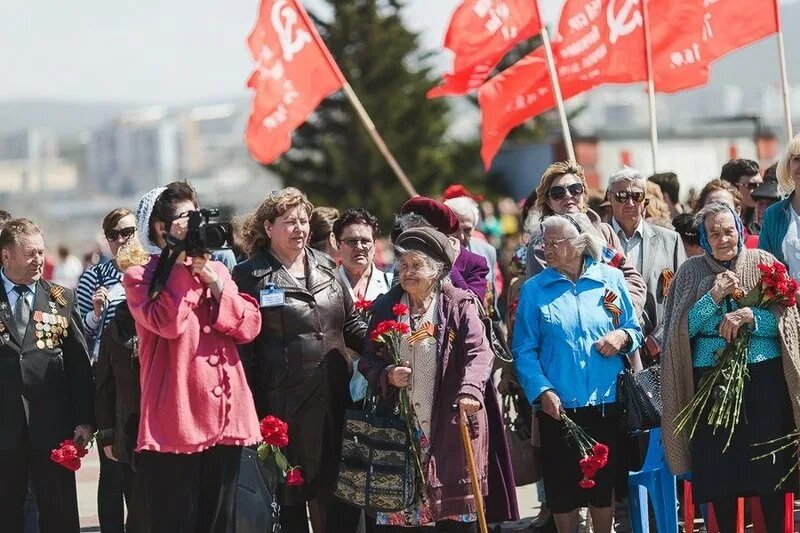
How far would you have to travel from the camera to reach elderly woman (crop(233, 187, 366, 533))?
7.21 metres

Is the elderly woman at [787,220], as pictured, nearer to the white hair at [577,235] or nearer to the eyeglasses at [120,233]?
the white hair at [577,235]

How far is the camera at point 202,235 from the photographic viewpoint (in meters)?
6.11

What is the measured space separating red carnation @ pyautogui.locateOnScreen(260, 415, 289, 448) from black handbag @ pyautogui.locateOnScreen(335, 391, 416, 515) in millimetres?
383

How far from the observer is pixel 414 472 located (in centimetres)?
700

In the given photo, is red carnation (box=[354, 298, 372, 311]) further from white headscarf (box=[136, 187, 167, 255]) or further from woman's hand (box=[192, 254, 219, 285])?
woman's hand (box=[192, 254, 219, 285])

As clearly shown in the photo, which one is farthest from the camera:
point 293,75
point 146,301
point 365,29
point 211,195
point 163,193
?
point 211,195

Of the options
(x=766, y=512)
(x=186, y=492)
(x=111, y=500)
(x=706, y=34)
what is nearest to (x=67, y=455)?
(x=111, y=500)

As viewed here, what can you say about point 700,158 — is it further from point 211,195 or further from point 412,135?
point 211,195

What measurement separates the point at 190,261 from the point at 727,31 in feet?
22.9

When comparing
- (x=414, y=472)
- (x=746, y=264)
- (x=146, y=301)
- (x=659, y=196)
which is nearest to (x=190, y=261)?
(x=146, y=301)

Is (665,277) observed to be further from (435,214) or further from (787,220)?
(435,214)

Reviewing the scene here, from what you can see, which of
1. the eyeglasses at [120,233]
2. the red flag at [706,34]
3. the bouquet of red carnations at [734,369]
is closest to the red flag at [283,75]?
the red flag at [706,34]

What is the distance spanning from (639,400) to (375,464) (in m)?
1.29

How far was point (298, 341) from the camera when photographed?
722 cm
